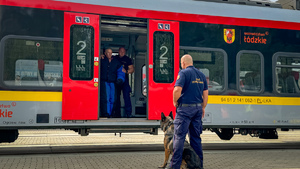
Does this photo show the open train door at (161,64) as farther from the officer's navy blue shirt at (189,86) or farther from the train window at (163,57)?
the officer's navy blue shirt at (189,86)

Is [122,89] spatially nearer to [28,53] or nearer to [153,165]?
[28,53]

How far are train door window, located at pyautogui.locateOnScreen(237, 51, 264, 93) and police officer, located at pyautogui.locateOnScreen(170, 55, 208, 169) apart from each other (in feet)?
11.6

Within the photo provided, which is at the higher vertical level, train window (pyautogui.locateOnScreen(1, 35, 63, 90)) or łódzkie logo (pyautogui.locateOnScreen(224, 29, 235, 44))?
łódzkie logo (pyautogui.locateOnScreen(224, 29, 235, 44))

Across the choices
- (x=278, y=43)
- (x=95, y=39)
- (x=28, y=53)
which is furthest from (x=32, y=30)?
(x=278, y=43)

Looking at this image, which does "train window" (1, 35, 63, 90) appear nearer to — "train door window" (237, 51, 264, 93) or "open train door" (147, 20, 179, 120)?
"open train door" (147, 20, 179, 120)

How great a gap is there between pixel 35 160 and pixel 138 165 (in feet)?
6.87

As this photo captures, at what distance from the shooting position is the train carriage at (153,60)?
7.47 m

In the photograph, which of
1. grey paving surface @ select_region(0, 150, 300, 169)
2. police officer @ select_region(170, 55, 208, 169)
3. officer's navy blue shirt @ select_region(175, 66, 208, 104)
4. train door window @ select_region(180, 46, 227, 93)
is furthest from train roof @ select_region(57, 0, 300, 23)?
A: grey paving surface @ select_region(0, 150, 300, 169)

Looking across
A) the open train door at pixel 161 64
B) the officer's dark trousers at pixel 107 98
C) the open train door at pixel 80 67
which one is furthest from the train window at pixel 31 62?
the open train door at pixel 161 64

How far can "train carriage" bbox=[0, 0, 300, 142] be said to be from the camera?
7.47m

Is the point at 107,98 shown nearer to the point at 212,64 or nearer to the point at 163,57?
the point at 163,57

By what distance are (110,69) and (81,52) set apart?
1636 millimetres

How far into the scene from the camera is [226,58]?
889cm

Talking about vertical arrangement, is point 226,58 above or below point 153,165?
above
